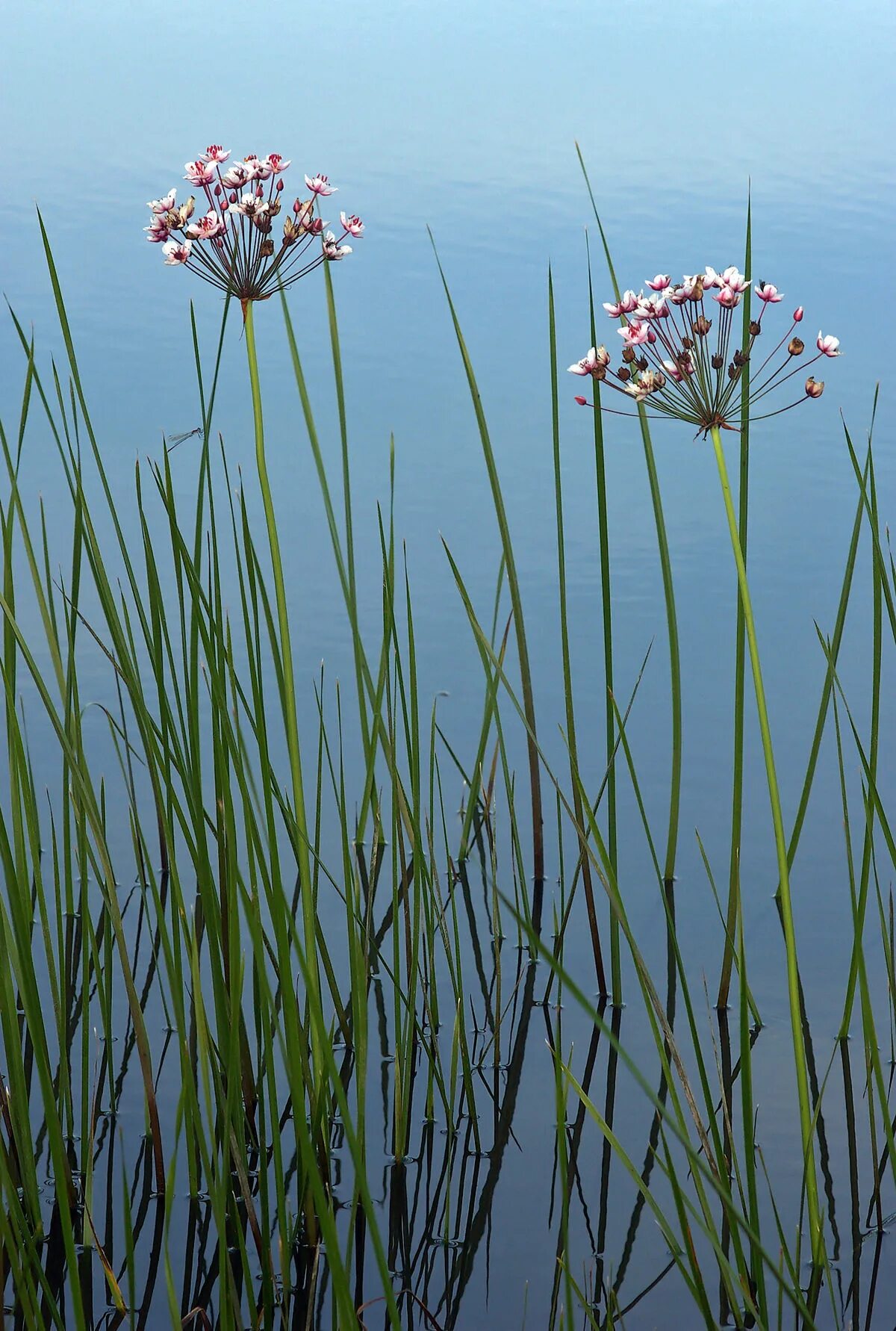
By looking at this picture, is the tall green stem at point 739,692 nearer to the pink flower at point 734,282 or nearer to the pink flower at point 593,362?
the pink flower at point 734,282

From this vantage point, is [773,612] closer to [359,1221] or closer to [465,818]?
[465,818]

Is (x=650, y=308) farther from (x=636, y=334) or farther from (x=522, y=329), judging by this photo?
(x=522, y=329)

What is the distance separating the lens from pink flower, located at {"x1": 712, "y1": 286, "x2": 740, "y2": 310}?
121cm

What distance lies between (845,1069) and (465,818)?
68cm

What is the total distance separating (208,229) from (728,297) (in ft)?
1.51

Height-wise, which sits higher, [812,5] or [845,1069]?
[812,5]

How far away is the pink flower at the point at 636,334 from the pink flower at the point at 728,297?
86mm

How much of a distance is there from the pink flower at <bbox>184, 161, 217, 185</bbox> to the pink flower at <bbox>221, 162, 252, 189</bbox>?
1cm

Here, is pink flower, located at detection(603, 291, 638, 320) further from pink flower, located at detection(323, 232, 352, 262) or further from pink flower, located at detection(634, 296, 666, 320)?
pink flower, located at detection(323, 232, 352, 262)

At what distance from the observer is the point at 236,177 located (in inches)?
49.0

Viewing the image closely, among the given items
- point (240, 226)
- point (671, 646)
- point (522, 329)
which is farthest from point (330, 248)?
point (522, 329)

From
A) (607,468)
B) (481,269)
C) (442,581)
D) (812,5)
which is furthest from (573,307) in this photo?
(812,5)

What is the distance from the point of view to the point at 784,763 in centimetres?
231

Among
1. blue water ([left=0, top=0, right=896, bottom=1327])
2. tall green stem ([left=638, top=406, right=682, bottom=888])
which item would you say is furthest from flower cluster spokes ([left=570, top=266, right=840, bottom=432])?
blue water ([left=0, top=0, right=896, bottom=1327])
